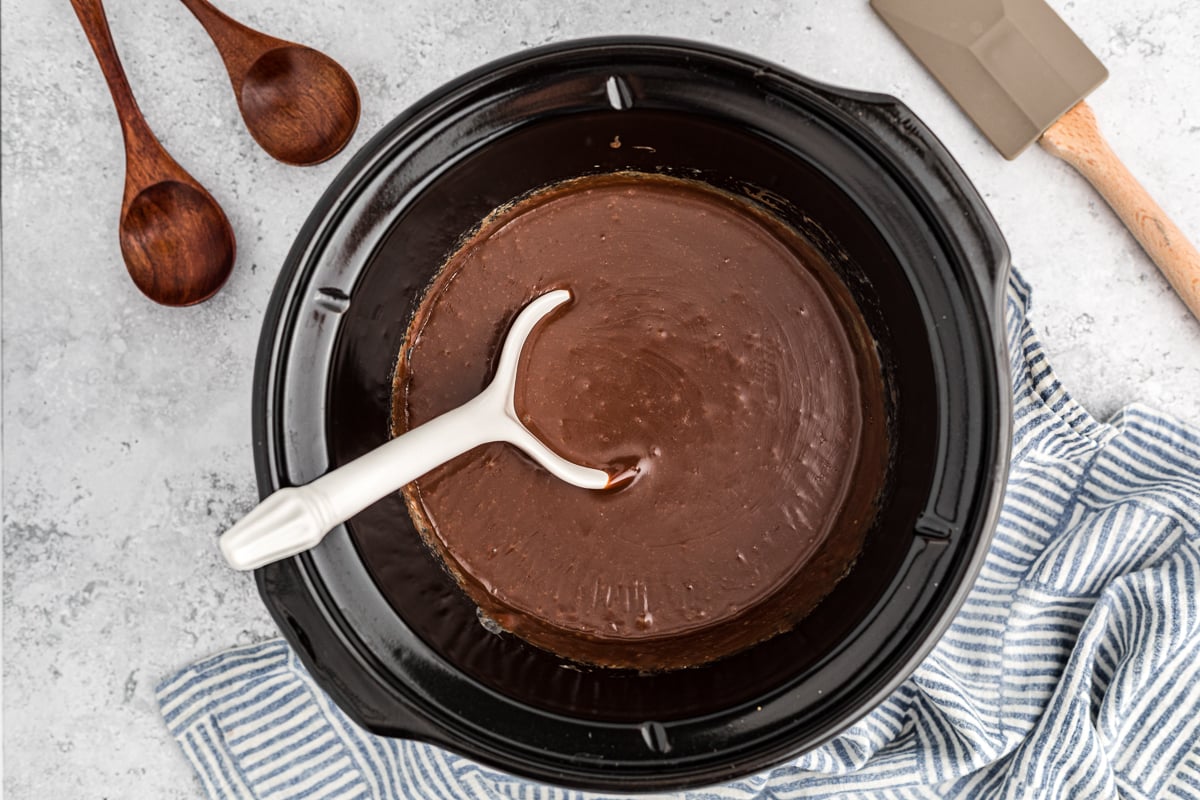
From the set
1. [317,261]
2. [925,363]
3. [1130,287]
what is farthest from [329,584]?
[1130,287]

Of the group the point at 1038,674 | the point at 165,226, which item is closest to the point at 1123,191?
the point at 1038,674

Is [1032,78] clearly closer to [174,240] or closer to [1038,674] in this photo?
[1038,674]

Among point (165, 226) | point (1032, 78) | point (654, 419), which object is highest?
point (165, 226)

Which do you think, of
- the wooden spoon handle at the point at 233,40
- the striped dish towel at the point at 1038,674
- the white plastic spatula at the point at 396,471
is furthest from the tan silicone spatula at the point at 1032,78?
the wooden spoon handle at the point at 233,40

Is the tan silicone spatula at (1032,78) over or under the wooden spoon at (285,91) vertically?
under

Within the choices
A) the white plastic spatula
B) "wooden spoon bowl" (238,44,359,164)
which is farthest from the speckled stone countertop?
the white plastic spatula

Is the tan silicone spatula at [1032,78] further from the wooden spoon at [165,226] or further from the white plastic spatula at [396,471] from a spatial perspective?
the wooden spoon at [165,226]

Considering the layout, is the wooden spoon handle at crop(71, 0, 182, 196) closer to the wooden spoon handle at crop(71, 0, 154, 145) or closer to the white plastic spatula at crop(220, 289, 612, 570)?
the wooden spoon handle at crop(71, 0, 154, 145)
